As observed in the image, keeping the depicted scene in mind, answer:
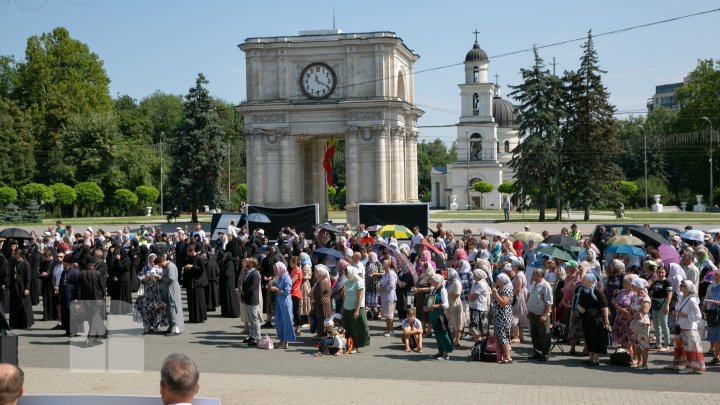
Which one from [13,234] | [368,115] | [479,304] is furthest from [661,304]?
[368,115]

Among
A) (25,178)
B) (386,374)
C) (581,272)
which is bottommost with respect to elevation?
(386,374)

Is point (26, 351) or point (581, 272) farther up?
point (581, 272)

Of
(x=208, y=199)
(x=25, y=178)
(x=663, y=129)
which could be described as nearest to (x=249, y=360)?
(x=208, y=199)

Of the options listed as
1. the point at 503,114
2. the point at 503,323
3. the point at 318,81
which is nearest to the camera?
the point at 503,323

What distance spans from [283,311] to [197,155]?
4483cm

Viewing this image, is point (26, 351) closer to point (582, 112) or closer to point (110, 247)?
point (110, 247)

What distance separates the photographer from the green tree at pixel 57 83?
8362cm

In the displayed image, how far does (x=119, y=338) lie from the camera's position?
17891mm

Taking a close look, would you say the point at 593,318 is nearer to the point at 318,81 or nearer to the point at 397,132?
the point at 397,132

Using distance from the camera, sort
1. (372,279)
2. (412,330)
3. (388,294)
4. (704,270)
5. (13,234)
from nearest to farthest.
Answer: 1. (412,330)
2. (388,294)
3. (704,270)
4. (372,279)
5. (13,234)

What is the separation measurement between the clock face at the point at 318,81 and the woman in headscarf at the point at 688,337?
38652 millimetres

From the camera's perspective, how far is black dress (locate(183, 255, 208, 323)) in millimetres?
20172

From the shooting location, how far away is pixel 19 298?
64.3ft

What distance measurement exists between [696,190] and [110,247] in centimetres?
7534
